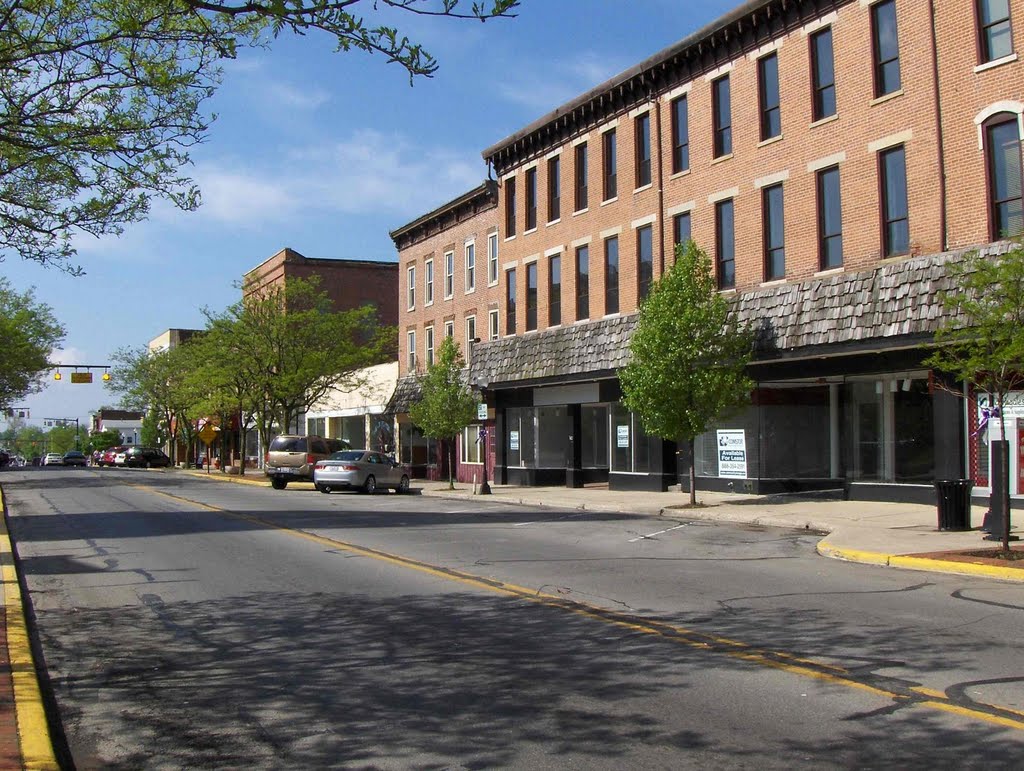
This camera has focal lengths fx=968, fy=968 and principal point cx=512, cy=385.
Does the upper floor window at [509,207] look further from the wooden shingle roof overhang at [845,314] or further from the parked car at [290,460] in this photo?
the parked car at [290,460]

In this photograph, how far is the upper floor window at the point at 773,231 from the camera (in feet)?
76.1

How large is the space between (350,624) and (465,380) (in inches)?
1087

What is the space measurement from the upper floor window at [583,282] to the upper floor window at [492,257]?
241 inches

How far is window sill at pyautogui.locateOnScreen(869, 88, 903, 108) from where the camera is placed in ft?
66.3

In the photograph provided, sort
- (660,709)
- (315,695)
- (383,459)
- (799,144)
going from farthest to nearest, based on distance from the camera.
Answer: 1. (383,459)
2. (799,144)
3. (315,695)
4. (660,709)

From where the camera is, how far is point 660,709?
584 centimetres

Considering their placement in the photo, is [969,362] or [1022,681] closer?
[1022,681]

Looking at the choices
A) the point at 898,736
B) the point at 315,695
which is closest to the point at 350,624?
the point at 315,695

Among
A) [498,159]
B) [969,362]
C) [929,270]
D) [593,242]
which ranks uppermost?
[498,159]

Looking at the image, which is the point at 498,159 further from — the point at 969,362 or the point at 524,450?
the point at 969,362

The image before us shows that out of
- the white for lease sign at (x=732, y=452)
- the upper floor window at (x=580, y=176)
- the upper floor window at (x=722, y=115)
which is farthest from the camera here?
the upper floor window at (x=580, y=176)

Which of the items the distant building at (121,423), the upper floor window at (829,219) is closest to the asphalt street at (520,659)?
the upper floor window at (829,219)

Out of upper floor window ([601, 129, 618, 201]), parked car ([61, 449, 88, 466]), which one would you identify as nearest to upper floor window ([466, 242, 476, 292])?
upper floor window ([601, 129, 618, 201])

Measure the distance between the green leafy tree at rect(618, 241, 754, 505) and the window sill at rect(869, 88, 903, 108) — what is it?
16.1 feet
